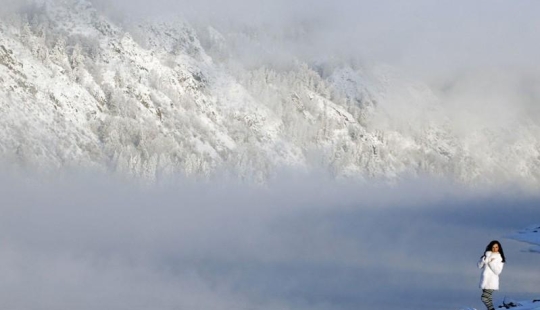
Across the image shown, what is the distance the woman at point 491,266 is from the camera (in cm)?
3788

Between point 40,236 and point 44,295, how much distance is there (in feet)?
298

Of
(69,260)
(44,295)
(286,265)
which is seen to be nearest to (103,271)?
(69,260)

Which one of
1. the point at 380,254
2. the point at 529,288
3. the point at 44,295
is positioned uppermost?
the point at 380,254

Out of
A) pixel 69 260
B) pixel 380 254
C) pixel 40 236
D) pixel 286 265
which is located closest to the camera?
pixel 69 260

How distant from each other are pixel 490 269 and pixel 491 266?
11.9 inches

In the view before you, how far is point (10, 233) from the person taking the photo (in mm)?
187625

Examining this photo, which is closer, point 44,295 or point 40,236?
point 44,295

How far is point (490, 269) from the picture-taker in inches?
1510

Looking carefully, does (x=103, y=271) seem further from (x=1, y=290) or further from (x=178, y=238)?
(x=178, y=238)

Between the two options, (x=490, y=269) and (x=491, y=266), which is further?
(x=490, y=269)

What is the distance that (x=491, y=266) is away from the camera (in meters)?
38.1

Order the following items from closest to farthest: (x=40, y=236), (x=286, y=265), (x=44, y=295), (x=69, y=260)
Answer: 1. (x=44, y=295)
2. (x=69, y=260)
3. (x=286, y=265)
4. (x=40, y=236)

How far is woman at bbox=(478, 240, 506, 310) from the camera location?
37.9 m

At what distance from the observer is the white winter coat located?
1494 inches
